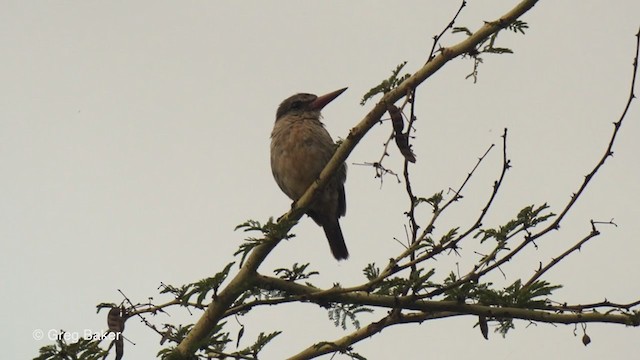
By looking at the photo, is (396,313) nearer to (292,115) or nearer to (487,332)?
(487,332)

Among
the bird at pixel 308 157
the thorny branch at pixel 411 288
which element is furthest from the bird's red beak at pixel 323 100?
the thorny branch at pixel 411 288

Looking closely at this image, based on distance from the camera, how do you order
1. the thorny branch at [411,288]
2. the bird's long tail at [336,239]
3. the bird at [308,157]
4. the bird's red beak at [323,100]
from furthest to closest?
the bird's long tail at [336,239]
the bird's red beak at [323,100]
the bird at [308,157]
the thorny branch at [411,288]

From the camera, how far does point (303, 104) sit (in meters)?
6.16

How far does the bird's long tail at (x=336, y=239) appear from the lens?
612cm

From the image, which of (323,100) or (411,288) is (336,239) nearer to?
(323,100)

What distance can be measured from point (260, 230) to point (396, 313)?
0.68 meters

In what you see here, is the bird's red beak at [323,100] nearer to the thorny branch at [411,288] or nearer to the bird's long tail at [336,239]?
the bird's long tail at [336,239]

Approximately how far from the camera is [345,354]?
141 inches

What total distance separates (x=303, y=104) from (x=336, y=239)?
3.45 feet

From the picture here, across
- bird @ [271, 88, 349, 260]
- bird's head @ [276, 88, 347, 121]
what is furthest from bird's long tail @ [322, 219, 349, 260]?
bird's head @ [276, 88, 347, 121]

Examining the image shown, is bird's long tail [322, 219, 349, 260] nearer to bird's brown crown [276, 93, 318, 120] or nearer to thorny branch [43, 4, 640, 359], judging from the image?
bird's brown crown [276, 93, 318, 120]

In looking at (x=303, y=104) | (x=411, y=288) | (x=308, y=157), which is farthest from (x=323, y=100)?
(x=411, y=288)

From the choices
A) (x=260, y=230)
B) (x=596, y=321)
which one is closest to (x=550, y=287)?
(x=596, y=321)

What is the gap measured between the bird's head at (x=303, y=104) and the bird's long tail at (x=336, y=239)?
2.75ft
